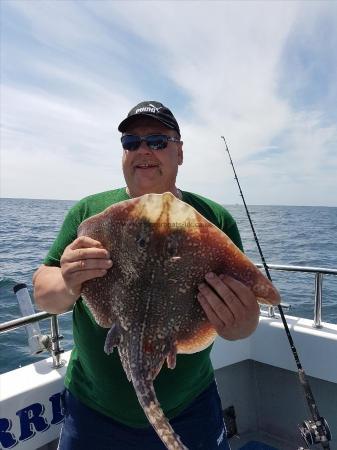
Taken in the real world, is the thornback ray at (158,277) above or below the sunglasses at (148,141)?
below

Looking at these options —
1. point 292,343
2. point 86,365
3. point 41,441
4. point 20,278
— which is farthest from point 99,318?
point 20,278

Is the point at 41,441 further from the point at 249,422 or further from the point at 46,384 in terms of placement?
the point at 249,422

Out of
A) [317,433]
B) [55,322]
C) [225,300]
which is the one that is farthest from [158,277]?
[317,433]

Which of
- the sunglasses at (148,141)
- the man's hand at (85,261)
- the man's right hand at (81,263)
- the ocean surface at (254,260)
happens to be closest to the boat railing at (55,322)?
the man's right hand at (81,263)

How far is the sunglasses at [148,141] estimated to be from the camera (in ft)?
9.18

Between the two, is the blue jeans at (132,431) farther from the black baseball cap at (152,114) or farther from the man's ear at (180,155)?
the black baseball cap at (152,114)

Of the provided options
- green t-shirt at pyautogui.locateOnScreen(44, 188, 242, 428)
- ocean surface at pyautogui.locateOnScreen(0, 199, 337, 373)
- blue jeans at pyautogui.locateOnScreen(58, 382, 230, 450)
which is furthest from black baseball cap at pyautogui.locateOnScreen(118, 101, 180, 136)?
ocean surface at pyautogui.locateOnScreen(0, 199, 337, 373)

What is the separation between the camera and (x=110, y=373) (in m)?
2.60

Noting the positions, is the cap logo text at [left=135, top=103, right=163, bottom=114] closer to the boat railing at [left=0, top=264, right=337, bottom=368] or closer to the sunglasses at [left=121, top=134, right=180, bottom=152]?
the sunglasses at [left=121, top=134, right=180, bottom=152]

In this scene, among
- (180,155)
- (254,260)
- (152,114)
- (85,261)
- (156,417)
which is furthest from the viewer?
(254,260)

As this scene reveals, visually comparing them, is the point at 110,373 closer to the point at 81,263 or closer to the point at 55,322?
the point at 81,263

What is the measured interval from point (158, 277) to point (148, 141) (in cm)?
118

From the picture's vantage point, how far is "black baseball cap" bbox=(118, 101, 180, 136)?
2.78m

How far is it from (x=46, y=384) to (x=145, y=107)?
2557 mm
